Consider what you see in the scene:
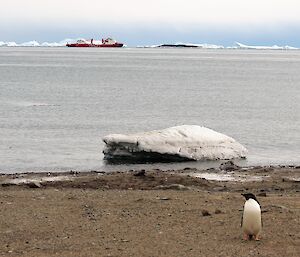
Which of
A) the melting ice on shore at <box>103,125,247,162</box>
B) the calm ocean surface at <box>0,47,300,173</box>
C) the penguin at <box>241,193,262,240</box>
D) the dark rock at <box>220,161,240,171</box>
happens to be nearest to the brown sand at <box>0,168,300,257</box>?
the penguin at <box>241,193,262,240</box>

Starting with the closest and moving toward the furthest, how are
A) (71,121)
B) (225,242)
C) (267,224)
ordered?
(225,242) → (267,224) → (71,121)

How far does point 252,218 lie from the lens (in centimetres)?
1273

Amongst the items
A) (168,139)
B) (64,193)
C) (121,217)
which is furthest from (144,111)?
(121,217)

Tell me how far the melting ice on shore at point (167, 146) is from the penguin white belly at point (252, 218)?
16.7 m

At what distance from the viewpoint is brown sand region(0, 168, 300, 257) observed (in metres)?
12.6

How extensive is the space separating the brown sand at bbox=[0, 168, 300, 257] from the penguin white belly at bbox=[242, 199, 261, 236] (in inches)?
10.2

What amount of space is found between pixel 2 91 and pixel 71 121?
32723 millimetres

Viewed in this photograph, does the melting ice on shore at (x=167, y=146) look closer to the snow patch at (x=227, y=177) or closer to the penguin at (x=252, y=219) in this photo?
the snow patch at (x=227, y=177)

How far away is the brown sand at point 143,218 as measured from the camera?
12.6 metres

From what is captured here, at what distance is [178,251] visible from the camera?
12359 mm

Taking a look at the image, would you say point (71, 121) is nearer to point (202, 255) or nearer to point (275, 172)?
point (275, 172)

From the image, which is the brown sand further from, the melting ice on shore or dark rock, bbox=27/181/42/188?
the melting ice on shore

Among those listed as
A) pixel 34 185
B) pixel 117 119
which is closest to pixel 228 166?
pixel 34 185

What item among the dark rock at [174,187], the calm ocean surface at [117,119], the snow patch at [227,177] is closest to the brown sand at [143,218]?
the dark rock at [174,187]
